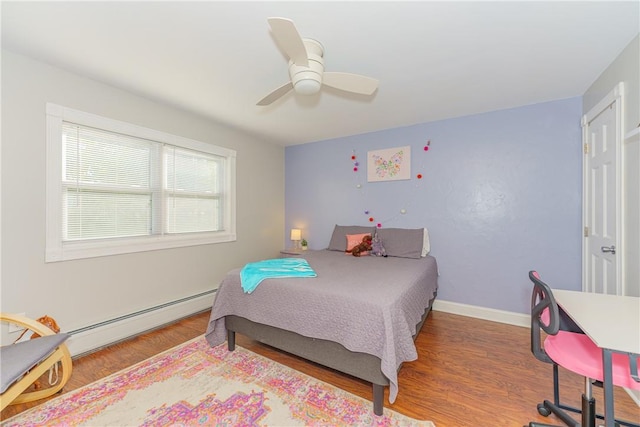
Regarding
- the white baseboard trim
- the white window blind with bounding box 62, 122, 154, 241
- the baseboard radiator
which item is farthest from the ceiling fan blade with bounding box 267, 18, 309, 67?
the white baseboard trim

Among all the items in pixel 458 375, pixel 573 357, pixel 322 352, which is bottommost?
pixel 458 375

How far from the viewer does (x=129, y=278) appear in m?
2.61

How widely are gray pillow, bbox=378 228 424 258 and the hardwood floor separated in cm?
87

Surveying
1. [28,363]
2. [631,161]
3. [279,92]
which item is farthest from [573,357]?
[28,363]

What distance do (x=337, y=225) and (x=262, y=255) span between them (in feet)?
4.33

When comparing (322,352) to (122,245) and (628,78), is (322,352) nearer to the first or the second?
(122,245)

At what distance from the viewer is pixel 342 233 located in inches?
150

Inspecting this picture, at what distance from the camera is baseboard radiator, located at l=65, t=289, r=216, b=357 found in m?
2.25

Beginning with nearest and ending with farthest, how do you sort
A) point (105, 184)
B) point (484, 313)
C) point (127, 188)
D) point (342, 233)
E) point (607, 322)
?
point (607, 322)
point (105, 184)
point (127, 188)
point (484, 313)
point (342, 233)

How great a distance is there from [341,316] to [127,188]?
97.5 inches

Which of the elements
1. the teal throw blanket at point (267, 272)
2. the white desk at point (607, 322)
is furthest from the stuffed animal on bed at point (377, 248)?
the white desk at point (607, 322)

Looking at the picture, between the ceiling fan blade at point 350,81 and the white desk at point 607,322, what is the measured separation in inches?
70.4

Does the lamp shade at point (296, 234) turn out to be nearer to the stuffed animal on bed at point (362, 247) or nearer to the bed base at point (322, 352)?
the stuffed animal on bed at point (362, 247)

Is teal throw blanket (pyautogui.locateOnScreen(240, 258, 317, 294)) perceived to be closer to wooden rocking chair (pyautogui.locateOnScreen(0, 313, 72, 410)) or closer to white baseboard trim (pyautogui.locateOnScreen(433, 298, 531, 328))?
wooden rocking chair (pyautogui.locateOnScreen(0, 313, 72, 410))
